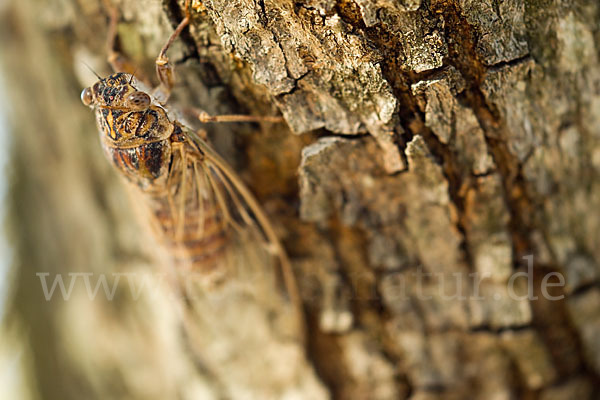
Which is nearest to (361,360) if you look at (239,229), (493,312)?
(493,312)

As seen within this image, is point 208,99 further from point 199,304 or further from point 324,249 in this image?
point 199,304

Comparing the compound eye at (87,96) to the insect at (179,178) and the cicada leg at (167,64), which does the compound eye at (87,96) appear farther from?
the cicada leg at (167,64)

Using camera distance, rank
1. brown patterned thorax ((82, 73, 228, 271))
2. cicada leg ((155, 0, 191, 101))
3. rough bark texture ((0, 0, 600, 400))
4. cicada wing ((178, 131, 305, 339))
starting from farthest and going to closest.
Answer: cicada wing ((178, 131, 305, 339)) → brown patterned thorax ((82, 73, 228, 271)) → cicada leg ((155, 0, 191, 101)) → rough bark texture ((0, 0, 600, 400))

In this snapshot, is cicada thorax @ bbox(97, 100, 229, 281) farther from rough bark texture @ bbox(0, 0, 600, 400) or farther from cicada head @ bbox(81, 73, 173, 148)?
rough bark texture @ bbox(0, 0, 600, 400)

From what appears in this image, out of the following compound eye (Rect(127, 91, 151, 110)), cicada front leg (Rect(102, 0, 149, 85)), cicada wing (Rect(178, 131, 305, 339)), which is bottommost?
cicada wing (Rect(178, 131, 305, 339))

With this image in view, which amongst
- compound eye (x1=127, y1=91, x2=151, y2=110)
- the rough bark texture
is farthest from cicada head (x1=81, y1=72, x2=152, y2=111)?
the rough bark texture

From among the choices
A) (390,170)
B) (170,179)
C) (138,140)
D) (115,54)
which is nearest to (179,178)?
(170,179)
